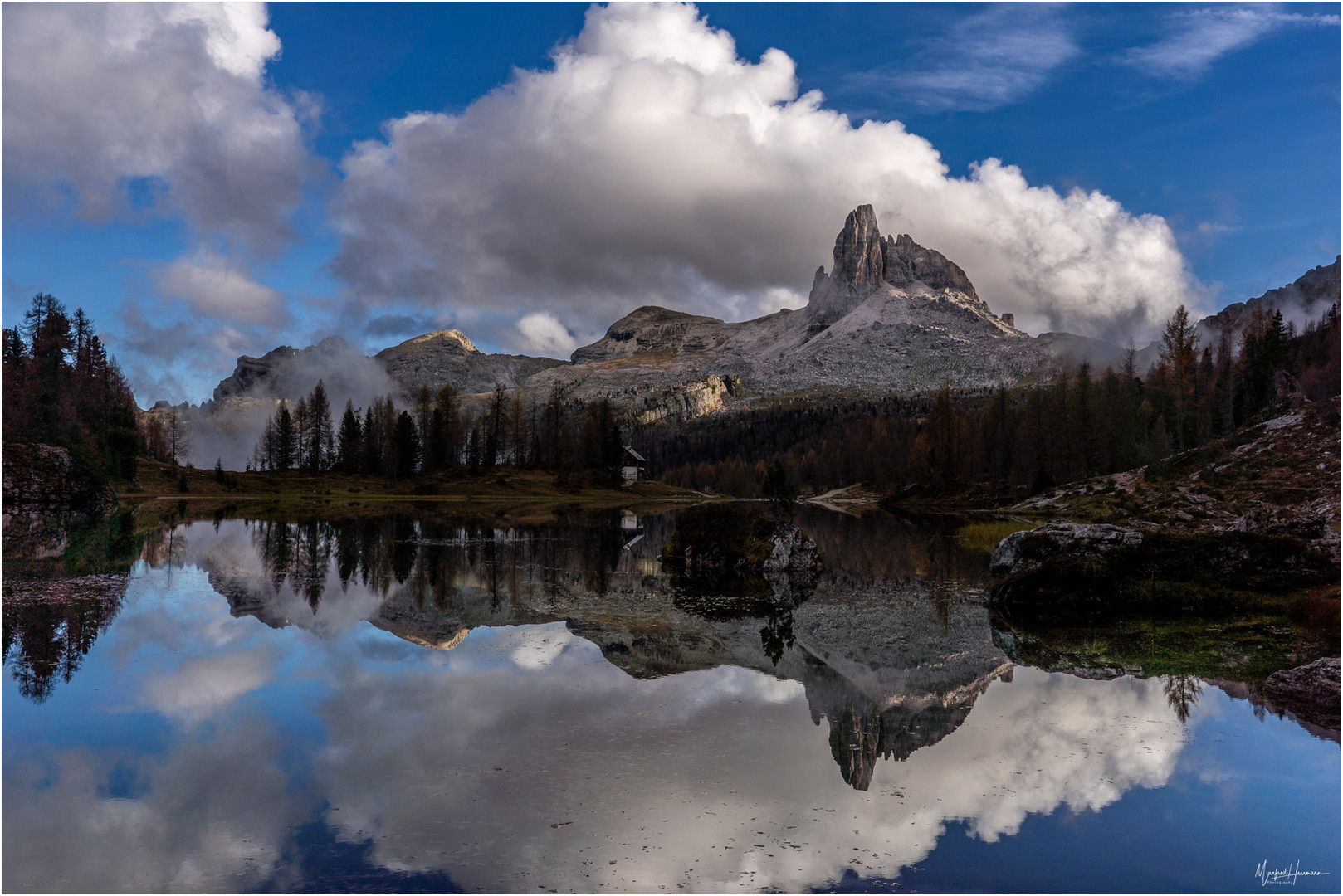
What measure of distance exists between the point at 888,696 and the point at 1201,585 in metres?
15.2

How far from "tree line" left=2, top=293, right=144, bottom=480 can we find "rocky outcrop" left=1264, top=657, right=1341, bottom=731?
270 ft

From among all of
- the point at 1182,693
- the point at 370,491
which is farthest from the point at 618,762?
the point at 370,491

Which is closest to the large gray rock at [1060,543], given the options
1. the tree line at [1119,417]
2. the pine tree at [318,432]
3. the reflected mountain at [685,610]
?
the reflected mountain at [685,610]

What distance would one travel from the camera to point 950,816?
10359 mm

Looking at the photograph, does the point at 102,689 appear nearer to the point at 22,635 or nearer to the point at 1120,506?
the point at 22,635

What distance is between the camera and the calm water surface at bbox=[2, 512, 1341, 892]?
8.95 meters

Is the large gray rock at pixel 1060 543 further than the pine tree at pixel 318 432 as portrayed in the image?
No

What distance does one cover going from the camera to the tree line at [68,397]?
2751 inches

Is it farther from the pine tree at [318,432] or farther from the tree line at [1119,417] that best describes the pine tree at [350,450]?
the tree line at [1119,417]

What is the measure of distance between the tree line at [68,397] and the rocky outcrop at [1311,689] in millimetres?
82218

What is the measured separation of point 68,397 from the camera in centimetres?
7756

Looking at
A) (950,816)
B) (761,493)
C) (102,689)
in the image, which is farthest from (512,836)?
(761,493)

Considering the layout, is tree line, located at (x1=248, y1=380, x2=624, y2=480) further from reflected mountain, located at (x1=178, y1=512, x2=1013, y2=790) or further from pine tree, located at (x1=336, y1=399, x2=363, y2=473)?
reflected mountain, located at (x1=178, y1=512, x2=1013, y2=790)

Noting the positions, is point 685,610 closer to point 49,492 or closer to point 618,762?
point 618,762
